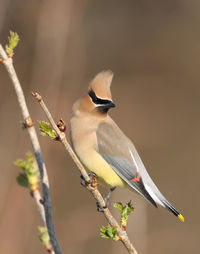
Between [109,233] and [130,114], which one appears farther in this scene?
[130,114]

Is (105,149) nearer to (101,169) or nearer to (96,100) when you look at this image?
(101,169)

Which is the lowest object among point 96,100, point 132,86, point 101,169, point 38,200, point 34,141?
point 101,169

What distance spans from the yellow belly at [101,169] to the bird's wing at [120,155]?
1.4 inches

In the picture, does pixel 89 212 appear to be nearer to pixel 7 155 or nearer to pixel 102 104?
pixel 7 155

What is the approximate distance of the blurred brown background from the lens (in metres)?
6.27

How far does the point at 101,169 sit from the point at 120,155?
0.15m

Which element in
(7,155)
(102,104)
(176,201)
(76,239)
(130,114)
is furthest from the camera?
(130,114)

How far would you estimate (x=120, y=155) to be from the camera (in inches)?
125

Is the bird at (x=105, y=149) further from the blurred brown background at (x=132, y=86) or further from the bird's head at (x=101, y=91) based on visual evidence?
the blurred brown background at (x=132, y=86)

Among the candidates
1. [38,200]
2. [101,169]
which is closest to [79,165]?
[38,200]

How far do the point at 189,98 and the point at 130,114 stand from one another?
133cm

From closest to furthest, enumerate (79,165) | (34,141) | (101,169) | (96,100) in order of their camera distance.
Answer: (34,141), (79,165), (101,169), (96,100)

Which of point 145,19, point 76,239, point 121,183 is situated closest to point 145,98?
point 145,19

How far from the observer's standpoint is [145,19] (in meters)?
9.77
